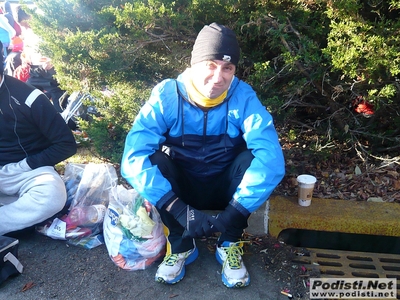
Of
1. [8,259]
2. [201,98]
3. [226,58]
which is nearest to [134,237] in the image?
[8,259]

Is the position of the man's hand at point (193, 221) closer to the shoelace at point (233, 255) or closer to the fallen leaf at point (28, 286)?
the shoelace at point (233, 255)

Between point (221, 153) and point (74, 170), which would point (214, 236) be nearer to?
point (221, 153)

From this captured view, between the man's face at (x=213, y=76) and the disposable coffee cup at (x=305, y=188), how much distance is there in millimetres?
1042

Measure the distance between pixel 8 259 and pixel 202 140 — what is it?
1.50 meters

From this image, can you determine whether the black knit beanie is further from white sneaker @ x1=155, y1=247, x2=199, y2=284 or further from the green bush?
white sneaker @ x1=155, y1=247, x2=199, y2=284

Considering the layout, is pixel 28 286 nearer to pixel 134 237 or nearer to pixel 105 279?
pixel 105 279

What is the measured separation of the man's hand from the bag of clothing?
3.56ft

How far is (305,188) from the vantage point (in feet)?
9.77

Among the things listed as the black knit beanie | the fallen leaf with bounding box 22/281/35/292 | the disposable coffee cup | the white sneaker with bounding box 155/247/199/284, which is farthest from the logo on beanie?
the fallen leaf with bounding box 22/281/35/292

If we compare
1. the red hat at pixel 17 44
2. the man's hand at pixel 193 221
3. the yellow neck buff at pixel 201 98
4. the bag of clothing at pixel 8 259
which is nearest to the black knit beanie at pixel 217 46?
the yellow neck buff at pixel 201 98

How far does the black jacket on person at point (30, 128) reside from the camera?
277 centimetres

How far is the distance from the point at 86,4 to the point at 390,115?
290cm

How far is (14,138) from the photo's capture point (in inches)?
114

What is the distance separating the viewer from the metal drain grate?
265 centimetres
